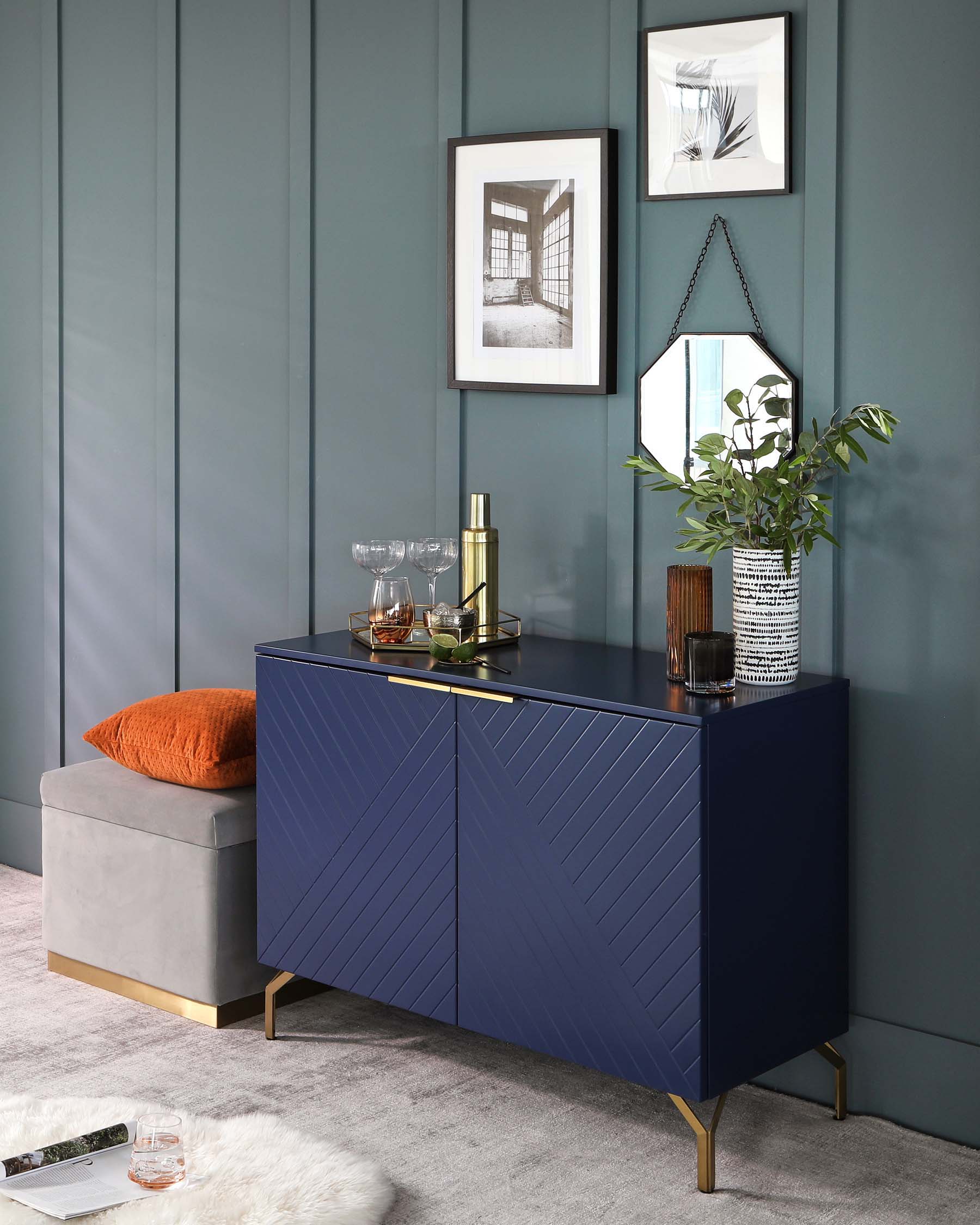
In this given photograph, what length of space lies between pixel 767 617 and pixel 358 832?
3.17ft

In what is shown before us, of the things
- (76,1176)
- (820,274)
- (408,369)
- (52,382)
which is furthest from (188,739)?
(820,274)

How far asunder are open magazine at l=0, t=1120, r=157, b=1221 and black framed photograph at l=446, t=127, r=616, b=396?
1769 mm

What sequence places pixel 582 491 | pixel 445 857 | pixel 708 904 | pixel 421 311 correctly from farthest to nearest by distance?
pixel 421 311 < pixel 582 491 < pixel 445 857 < pixel 708 904

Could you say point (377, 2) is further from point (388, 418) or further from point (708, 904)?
point (708, 904)

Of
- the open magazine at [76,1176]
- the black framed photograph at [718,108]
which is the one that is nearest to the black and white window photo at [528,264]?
the black framed photograph at [718,108]

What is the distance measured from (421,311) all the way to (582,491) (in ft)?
2.07

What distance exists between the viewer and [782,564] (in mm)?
2822

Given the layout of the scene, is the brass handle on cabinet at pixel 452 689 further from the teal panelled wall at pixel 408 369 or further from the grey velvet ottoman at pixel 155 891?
the grey velvet ottoman at pixel 155 891

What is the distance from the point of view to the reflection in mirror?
118 inches

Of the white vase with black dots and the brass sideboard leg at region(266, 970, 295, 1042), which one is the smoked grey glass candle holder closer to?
the white vase with black dots

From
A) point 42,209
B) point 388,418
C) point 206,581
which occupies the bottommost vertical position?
point 206,581

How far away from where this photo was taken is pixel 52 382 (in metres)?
4.42

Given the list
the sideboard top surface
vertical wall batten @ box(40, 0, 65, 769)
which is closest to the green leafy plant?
the sideboard top surface

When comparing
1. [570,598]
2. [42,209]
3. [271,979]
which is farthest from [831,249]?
[42,209]
